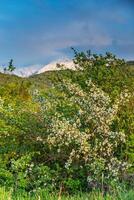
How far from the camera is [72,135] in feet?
55.5

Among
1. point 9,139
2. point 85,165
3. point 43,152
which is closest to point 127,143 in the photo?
point 85,165

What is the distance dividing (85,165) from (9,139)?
2839 millimetres

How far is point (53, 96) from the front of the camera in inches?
749

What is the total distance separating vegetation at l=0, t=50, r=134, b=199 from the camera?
16.3 meters

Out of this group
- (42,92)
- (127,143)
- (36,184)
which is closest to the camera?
(36,184)

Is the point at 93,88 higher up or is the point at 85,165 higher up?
the point at 93,88

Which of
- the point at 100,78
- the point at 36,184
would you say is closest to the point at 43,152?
the point at 36,184

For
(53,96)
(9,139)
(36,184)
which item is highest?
(53,96)

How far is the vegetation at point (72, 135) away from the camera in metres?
16.3

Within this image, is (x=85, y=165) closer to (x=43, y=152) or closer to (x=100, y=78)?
(x=43, y=152)

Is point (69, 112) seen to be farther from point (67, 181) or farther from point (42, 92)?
point (67, 181)

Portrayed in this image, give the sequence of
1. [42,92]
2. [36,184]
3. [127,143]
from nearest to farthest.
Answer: [36,184] → [127,143] → [42,92]

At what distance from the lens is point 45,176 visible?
16.1m

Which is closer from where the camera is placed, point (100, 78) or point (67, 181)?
point (67, 181)
